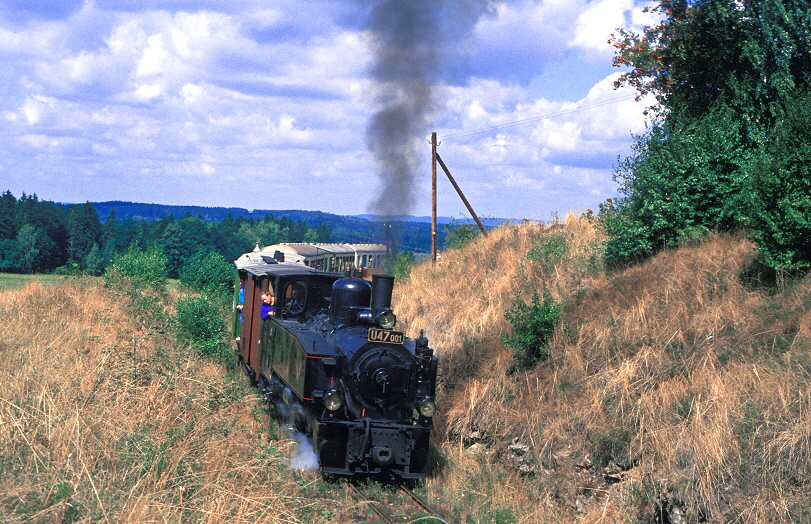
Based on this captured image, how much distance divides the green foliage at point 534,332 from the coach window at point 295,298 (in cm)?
387

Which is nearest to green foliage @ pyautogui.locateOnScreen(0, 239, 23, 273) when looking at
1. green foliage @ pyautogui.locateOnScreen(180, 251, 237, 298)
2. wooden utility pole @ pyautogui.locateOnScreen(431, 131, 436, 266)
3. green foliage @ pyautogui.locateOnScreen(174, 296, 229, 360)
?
green foliage @ pyautogui.locateOnScreen(180, 251, 237, 298)

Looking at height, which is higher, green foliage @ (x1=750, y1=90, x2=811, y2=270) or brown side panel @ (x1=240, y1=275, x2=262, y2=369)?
green foliage @ (x1=750, y1=90, x2=811, y2=270)

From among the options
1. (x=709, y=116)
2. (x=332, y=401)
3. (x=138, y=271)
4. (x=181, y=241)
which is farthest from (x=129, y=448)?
(x=181, y=241)

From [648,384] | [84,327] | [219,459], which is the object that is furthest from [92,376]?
[648,384]

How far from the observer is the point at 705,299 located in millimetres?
11539

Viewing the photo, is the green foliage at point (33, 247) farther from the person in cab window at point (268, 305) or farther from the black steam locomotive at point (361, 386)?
the black steam locomotive at point (361, 386)

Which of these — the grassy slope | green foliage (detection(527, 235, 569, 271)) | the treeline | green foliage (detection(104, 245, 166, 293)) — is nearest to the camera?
the grassy slope

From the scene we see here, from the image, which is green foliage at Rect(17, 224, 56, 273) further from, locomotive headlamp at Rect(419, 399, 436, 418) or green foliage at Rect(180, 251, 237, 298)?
locomotive headlamp at Rect(419, 399, 436, 418)

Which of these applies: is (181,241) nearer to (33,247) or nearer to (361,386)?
(33,247)

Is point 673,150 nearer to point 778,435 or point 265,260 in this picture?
point 778,435

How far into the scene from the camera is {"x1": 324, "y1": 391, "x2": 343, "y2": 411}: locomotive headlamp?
9.59m

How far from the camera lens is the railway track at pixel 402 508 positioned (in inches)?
332

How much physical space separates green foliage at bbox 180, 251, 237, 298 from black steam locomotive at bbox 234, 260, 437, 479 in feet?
50.7

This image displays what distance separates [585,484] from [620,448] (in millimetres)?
733
